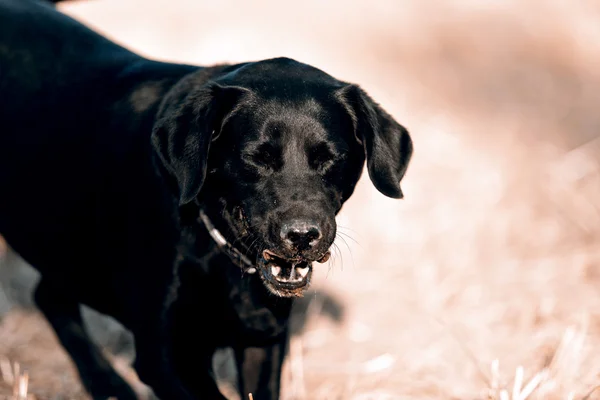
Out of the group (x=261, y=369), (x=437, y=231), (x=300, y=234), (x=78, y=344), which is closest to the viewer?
(x=300, y=234)

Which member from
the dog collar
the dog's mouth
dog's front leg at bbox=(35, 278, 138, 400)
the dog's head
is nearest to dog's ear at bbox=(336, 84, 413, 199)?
the dog's head

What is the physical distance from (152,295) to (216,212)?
37 cm

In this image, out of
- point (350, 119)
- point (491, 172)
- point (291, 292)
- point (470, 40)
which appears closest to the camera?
point (291, 292)

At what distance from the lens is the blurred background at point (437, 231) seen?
4.48 metres

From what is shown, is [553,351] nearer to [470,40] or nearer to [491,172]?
[491,172]

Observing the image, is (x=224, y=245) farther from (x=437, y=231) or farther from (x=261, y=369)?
(x=437, y=231)

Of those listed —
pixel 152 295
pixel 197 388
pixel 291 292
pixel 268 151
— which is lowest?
pixel 197 388

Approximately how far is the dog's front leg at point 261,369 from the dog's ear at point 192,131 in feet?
2.55

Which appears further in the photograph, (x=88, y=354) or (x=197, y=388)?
(x=88, y=354)

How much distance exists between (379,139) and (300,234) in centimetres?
59

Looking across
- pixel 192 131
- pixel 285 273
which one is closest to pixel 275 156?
pixel 192 131

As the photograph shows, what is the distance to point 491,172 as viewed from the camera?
7.28m

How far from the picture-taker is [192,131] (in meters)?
3.18

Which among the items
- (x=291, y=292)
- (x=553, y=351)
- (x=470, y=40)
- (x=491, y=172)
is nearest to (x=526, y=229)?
(x=491, y=172)
